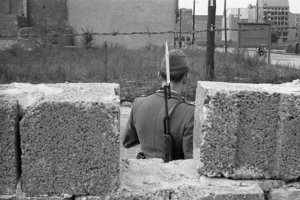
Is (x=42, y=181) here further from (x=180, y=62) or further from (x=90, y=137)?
(x=180, y=62)

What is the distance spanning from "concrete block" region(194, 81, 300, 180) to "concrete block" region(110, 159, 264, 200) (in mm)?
58

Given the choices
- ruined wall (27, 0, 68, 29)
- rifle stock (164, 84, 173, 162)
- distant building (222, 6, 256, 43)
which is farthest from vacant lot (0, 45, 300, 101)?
distant building (222, 6, 256, 43)

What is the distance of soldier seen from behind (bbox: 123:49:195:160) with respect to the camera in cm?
375

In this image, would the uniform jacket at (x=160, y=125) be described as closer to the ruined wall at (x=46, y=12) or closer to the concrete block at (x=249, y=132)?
the concrete block at (x=249, y=132)

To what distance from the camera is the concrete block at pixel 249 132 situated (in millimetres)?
2611

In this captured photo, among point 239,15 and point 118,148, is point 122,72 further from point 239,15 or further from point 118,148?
point 239,15

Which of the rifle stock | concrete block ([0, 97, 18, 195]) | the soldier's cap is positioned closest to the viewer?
concrete block ([0, 97, 18, 195])

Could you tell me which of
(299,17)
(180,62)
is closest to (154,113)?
(180,62)

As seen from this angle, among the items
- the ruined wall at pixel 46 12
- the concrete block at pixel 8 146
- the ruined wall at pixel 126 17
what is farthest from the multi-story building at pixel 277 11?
the concrete block at pixel 8 146

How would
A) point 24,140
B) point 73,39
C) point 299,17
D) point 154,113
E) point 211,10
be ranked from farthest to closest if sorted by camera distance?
point 299,17 < point 73,39 < point 211,10 < point 154,113 < point 24,140

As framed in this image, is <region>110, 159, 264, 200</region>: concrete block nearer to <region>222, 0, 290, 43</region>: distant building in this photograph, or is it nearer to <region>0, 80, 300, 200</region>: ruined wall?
<region>0, 80, 300, 200</region>: ruined wall

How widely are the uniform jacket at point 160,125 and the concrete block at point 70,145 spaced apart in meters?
1.18

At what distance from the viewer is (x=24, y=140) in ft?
8.00

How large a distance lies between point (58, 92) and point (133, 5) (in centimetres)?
3172
